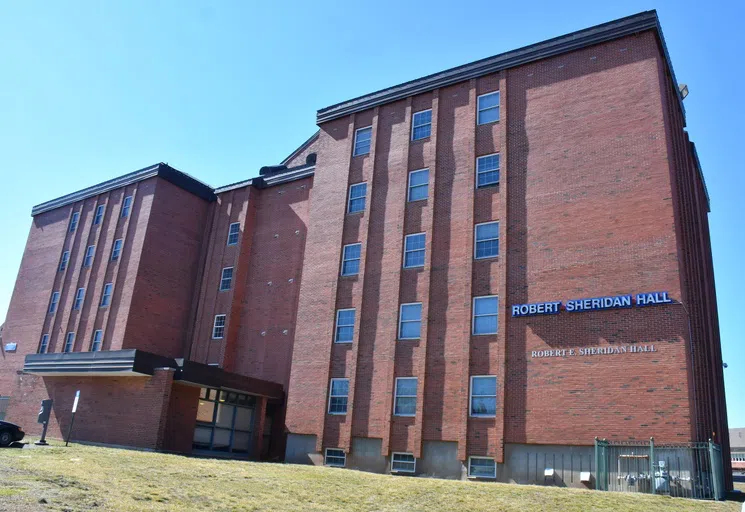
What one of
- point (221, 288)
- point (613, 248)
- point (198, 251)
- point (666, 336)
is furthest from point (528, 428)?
point (198, 251)

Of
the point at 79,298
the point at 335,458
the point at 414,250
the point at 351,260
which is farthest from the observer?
the point at 79,298

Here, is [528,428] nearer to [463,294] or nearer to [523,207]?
[463,294]

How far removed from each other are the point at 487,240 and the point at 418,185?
5.13 metres

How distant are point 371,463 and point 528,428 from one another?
23.8 ft

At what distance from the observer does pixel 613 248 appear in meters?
24.9

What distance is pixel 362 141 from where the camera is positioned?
34.7 metres

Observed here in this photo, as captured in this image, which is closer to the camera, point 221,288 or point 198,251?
point 221,288

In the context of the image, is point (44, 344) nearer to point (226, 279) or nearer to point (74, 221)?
point (74, 221)

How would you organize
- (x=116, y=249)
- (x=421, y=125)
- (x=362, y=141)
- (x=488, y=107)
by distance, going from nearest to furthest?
(x=488, y=107) → (x=421, y=125) → (x=362, y=141) → (x=116, y=249)

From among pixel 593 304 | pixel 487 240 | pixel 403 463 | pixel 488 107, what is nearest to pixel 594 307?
pixel 593 304

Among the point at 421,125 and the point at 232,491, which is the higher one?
the point at 421,125

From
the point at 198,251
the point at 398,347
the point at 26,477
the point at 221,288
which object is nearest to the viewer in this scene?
the point at 26,477

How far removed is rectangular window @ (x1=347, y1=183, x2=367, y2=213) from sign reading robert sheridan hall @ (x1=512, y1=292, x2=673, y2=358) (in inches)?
415

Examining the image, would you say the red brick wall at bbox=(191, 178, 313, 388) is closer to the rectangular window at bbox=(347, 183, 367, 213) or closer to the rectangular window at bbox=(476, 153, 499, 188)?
the rectangular window at bbox=(347, 183, 367, 213)
